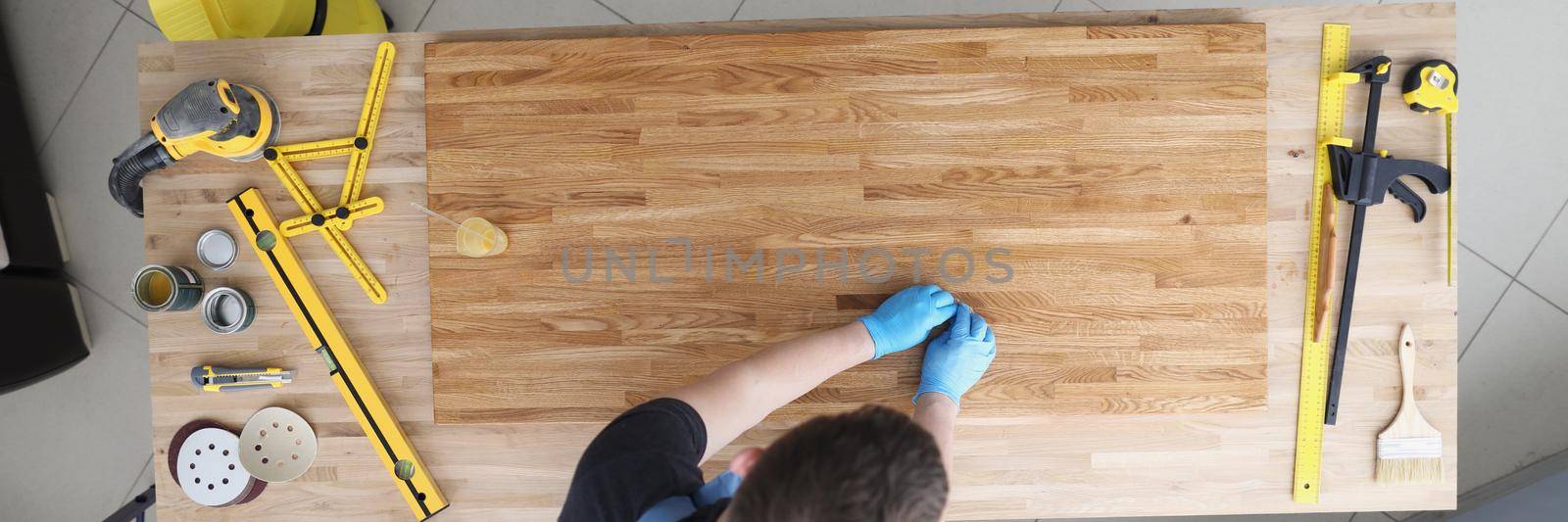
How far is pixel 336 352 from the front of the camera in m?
1.69

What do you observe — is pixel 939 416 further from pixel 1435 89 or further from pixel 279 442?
pixel 279 442

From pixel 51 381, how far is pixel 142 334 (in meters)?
0.33

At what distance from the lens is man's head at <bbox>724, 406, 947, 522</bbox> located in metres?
0.86

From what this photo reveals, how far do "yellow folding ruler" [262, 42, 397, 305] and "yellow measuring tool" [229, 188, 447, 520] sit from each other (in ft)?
0.23

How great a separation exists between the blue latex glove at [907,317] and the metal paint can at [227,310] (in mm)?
1445

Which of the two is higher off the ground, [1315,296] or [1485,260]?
[1315,296]

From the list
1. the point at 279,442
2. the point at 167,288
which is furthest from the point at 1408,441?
the point at 167,288

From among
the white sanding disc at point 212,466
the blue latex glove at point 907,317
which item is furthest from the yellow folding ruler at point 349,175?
the blue latex glove at point 907,317

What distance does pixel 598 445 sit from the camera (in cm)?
124

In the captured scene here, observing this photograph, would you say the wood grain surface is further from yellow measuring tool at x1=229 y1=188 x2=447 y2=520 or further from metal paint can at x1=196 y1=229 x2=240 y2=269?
metal paint can at x1=196 y1=229 x2=240 y2=269

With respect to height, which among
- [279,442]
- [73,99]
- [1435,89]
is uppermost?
[73,99]

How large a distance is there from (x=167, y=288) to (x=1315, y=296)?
2682 mm

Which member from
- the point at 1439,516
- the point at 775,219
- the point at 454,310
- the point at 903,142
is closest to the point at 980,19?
the point at 903,142

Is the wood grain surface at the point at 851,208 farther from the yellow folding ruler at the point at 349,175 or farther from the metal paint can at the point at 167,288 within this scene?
the metal paint can at the point at 167,288
